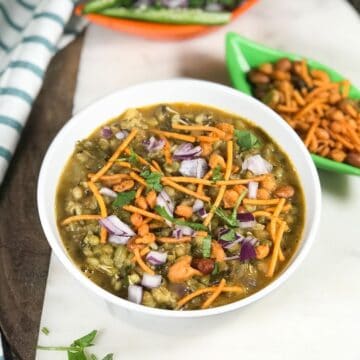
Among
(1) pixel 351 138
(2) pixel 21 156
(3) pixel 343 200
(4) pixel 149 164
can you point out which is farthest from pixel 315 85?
(2) pixel 21 156

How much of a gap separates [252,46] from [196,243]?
1287 mm

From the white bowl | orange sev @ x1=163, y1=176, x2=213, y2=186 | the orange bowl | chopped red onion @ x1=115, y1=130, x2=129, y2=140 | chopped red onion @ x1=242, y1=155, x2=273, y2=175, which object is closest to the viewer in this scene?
the white bowl

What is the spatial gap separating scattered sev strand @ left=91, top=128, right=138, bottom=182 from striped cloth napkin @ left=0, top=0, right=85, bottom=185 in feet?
2.14

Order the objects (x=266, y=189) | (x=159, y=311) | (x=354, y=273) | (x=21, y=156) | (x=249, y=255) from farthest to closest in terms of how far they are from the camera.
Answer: (x=21, y=156) < (x=354, y=273) < (x=266, y=189) < (x=249, y=255) < (x=159, y=311)

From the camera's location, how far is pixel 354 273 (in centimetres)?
244

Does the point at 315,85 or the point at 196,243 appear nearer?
the point at 196,243

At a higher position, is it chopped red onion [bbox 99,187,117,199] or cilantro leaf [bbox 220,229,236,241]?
chopped red onion [bbox 99,187,117,199]

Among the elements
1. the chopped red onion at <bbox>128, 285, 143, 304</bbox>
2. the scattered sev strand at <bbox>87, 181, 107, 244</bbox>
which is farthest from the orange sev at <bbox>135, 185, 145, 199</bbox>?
the chopped red onion at <bbox>128, 285, 143, 304</bbox>

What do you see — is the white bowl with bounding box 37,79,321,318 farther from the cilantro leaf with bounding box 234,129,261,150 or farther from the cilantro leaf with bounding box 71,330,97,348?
the cilantro leaf with bounding box 71,330,97,348

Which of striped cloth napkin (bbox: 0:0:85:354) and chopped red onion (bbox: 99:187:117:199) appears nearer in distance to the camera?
chopped red onion (bbox: 99:187:117:199)

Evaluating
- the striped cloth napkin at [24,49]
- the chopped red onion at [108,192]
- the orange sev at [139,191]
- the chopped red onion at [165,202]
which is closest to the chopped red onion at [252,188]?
the chopped red onion at [165,202]

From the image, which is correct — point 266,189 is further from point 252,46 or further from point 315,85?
point 252,46

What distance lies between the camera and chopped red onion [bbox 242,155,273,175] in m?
2.23

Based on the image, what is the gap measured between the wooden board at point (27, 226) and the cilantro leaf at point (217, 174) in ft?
2.68
